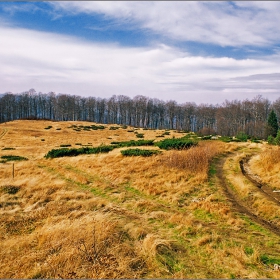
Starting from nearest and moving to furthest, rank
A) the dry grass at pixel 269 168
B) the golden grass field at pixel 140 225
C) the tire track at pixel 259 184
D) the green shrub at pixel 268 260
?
the golden grass field at pixel 140 225 → the green shrub at pixel 268 260 → the tire track at pixel 259 184 → the dry grass at pixel 269 168

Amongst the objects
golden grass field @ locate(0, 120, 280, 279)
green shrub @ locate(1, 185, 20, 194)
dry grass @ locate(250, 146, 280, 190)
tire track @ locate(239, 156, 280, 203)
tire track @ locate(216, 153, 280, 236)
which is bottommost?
green shrub @ locate(1, 185, 20, 194)

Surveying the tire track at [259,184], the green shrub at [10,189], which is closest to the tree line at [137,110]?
the tire track at [259,184]

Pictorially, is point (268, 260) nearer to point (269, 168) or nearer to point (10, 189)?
point (269, 168)

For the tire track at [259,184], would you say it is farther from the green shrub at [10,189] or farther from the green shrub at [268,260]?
the green shrub at [10,189]

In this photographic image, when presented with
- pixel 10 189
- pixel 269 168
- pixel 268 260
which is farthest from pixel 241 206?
pixel 10 189

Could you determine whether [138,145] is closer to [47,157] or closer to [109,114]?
[47,157]

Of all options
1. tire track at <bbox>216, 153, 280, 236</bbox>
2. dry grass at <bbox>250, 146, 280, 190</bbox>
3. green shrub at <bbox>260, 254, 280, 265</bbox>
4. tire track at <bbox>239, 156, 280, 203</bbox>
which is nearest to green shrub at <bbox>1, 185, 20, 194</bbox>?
tire track at <bbox>216, 153, 280, 236</bbox>

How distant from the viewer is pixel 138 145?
2417 cm

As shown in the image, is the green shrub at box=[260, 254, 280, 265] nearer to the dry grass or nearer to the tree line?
the dry grass

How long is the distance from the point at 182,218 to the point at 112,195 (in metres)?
4.09

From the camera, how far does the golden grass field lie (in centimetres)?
569

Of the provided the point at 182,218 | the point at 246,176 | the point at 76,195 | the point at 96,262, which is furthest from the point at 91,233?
the point at 246,176

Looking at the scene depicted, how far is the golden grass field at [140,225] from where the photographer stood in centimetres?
569

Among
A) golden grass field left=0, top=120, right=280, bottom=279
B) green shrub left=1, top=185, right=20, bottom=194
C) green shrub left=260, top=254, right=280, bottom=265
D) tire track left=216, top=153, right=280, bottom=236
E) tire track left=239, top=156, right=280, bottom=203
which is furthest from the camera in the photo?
green shrub left=1, top=185, right=20, bottom=194
